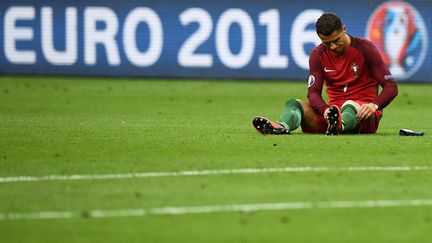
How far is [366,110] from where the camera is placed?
12930 mm

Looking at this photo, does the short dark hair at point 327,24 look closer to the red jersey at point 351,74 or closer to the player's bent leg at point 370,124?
the red jersey at point 351,74

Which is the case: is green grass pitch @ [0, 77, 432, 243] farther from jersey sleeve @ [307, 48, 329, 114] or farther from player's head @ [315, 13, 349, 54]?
player's head @ [315, 13, 349, 54]

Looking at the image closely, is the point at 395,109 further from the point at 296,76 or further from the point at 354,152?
the point at 354,152

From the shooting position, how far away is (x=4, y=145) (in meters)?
12.4

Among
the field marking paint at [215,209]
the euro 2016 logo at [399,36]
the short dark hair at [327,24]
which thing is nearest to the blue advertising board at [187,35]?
the euro 2016 logo at [399,36]

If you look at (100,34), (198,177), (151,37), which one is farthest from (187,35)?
(198,177)

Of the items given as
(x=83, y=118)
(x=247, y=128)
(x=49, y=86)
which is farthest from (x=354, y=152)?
(x=49, y=86)

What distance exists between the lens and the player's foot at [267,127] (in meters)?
13.2

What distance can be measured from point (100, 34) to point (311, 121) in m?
11.8

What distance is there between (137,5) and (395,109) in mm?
7361

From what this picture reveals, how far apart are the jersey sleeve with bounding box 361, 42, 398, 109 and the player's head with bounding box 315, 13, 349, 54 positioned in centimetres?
27

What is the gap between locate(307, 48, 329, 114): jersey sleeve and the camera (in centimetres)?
1324

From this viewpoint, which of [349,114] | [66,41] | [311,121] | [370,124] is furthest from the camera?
[66,41]

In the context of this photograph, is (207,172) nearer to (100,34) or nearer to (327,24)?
(327,24)
